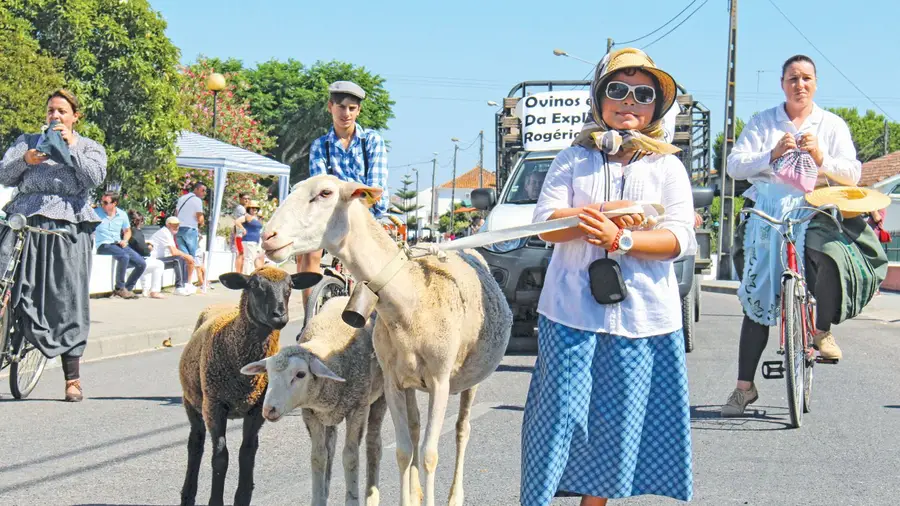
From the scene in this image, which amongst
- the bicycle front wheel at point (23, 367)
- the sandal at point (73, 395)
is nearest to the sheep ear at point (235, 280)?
the bicycle front wheel at point (23, 367)

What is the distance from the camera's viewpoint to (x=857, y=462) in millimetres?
6594

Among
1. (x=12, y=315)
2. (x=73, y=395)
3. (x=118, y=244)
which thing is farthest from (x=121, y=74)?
(x=12, y=315)

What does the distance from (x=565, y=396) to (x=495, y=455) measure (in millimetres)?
2694

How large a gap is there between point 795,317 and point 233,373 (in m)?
4.11

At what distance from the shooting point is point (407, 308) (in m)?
4.93

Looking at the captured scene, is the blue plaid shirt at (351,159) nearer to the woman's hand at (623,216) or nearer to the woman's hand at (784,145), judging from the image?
the woman's hand at (784,145)

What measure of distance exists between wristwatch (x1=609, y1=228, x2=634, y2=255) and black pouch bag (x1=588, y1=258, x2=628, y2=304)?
0.07 m

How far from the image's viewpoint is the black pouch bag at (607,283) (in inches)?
161

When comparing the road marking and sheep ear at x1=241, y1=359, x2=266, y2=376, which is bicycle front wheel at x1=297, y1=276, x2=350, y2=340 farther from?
sheep ear at x1=241, y1=359, x2=266, y2=376

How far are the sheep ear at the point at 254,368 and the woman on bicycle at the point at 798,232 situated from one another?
3.91 meters

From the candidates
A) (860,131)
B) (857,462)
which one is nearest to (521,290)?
(857,462)

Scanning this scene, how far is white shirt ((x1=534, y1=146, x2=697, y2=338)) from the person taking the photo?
417cm

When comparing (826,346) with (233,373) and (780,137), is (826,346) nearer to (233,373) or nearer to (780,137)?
(780,137)

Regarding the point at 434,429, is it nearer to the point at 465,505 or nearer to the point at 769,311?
the point at 465,505
